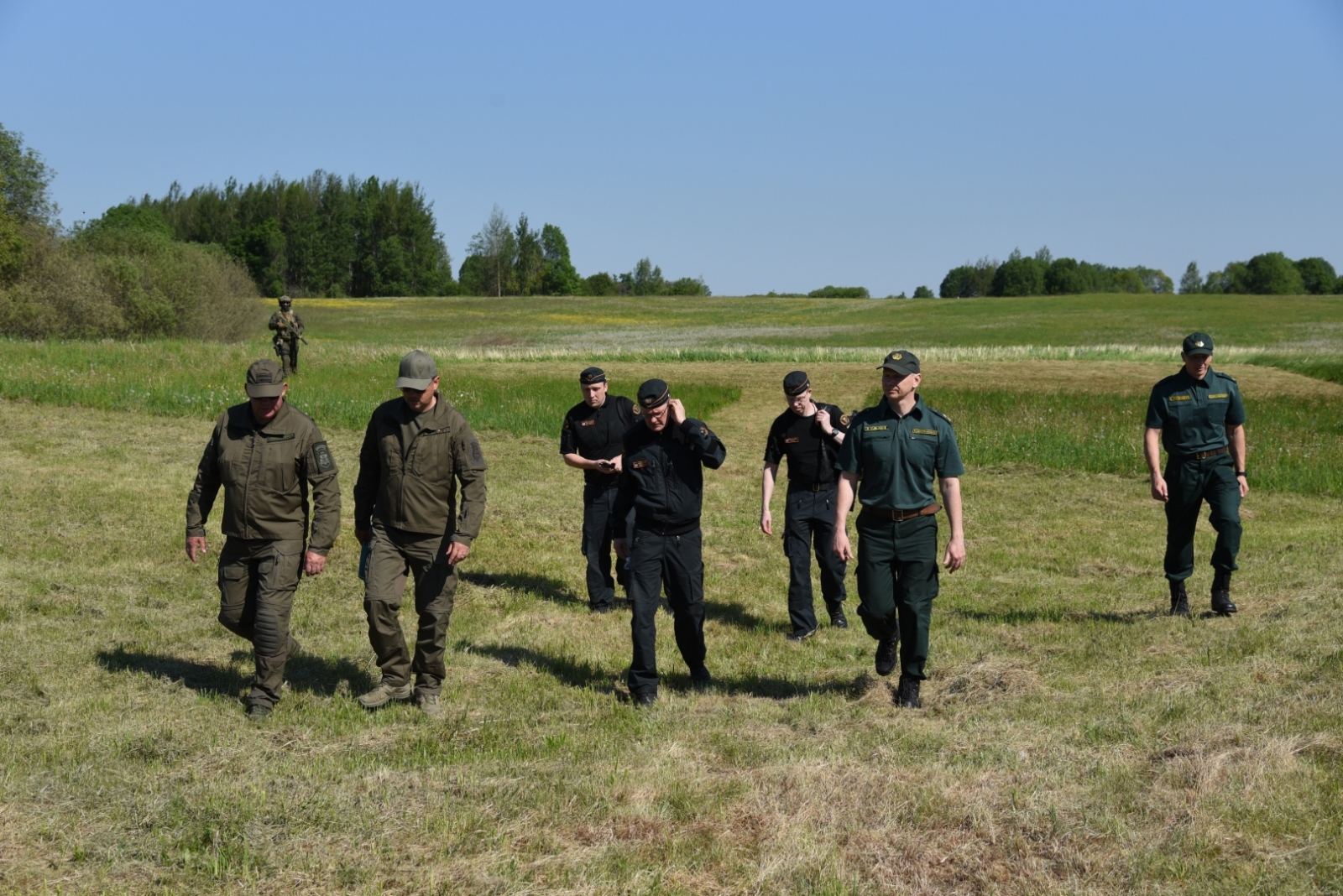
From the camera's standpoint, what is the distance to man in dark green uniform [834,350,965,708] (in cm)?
662

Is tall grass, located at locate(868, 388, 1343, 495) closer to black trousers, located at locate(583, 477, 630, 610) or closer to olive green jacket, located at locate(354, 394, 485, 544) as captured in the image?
black trousers, located at locate(583, 477, 630, 610)

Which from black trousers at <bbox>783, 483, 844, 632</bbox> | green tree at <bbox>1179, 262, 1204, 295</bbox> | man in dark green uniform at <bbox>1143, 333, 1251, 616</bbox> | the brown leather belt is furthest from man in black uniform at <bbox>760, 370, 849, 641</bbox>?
green tree at <bbox>1179, 262, 1204, 295</bbox>

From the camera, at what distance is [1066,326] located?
70.7m

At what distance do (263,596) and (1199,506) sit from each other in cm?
691

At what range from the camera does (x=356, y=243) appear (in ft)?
378

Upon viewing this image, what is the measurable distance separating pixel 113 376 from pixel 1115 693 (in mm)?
22904

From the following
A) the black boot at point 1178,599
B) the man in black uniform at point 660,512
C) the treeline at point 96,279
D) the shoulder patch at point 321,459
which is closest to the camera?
the shoulder patch at point 321,459

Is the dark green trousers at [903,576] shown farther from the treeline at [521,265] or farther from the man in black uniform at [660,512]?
the treeline at [521,265]

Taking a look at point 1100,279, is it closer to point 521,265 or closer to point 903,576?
point 521,265

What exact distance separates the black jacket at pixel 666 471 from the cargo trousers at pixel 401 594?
128 centimetres

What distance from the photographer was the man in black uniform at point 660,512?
23.2 ft

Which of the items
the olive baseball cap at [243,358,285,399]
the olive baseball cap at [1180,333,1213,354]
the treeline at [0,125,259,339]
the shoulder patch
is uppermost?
the treeline at [0,125,259,339]

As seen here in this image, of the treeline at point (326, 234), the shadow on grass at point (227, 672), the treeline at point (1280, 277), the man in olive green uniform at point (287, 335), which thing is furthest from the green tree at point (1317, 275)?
the shadow on grass at point (227, 672)

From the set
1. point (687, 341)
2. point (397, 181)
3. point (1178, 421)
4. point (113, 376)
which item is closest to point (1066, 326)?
point (687, 341)
